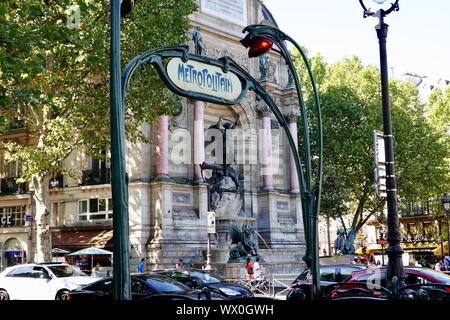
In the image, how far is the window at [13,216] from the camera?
3716 centimetres

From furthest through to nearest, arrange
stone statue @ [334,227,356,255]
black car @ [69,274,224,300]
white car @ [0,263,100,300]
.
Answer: stone statue @ [334,227,356,255], white car @ [0,263,100,300], black car @ [69,274,224,300]

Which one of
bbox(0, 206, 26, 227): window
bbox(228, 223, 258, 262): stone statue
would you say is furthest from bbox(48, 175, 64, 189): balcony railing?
bbox(228, 223, 258, 262): stone statue

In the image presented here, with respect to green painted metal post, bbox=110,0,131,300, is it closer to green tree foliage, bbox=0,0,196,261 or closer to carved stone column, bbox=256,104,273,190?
green tree foliage, bbox=0,0,196,261

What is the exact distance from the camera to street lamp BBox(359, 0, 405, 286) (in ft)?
37.1

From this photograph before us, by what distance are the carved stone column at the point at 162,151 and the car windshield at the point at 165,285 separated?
746 inches

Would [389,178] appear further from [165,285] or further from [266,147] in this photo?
[266,147]

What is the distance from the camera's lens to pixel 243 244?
27.9 m

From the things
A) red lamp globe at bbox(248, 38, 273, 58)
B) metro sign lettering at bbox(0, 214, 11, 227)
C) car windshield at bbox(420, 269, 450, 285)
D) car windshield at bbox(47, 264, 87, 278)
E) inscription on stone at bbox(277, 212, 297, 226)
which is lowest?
car windshield at bbox(47, 264, 87, 278)

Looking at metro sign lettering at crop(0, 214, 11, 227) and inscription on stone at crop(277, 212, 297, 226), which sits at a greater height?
metro sign lettering at crop(0, 214, 11, 227)

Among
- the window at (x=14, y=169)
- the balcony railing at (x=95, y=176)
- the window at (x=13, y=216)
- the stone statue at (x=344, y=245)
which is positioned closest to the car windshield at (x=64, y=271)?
the balcony railing at (x=95, y=176)

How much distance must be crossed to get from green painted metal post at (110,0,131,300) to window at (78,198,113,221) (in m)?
28.3

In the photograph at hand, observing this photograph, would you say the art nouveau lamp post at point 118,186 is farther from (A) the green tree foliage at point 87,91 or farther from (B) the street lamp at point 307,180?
(A) the green tree foliage at point 87,91
